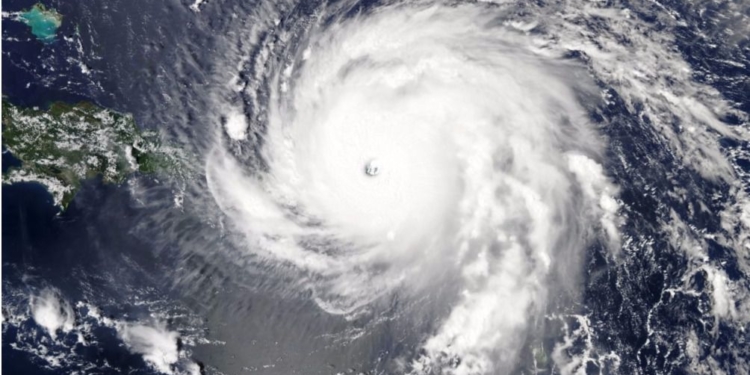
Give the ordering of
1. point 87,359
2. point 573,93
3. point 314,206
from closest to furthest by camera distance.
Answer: point 87,359, point 314,206, point 573,93

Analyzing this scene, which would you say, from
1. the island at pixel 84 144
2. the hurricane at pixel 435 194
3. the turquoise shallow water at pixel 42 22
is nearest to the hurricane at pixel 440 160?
the hurricane at pixel 435 194

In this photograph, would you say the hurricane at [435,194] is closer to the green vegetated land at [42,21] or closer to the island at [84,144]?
the island at [84,144]

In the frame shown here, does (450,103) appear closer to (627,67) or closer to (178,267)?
(627,67)

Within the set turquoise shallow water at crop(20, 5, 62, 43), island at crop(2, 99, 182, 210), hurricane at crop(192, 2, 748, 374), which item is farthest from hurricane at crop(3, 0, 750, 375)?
turquoise shallow water at crop(20, 5, 62, 43)

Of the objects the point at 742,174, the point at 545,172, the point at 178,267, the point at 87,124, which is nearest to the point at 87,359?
the point at 178,267

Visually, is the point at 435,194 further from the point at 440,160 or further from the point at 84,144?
the point at 84,144

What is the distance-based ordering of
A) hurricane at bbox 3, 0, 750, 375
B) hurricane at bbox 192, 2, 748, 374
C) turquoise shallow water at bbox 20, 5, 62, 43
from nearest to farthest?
hurricane at bbox 3, 0, 750, 375, hurricane at bbox 192, 2, 748, 374, turquoise shallow water at bbox 20, 5, 62, 43

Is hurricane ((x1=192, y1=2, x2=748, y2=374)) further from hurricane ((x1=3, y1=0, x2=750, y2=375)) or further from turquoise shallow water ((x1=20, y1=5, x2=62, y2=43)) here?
turquoise shallow water ((x1=20, y1=5, x2=62, y2=43))
